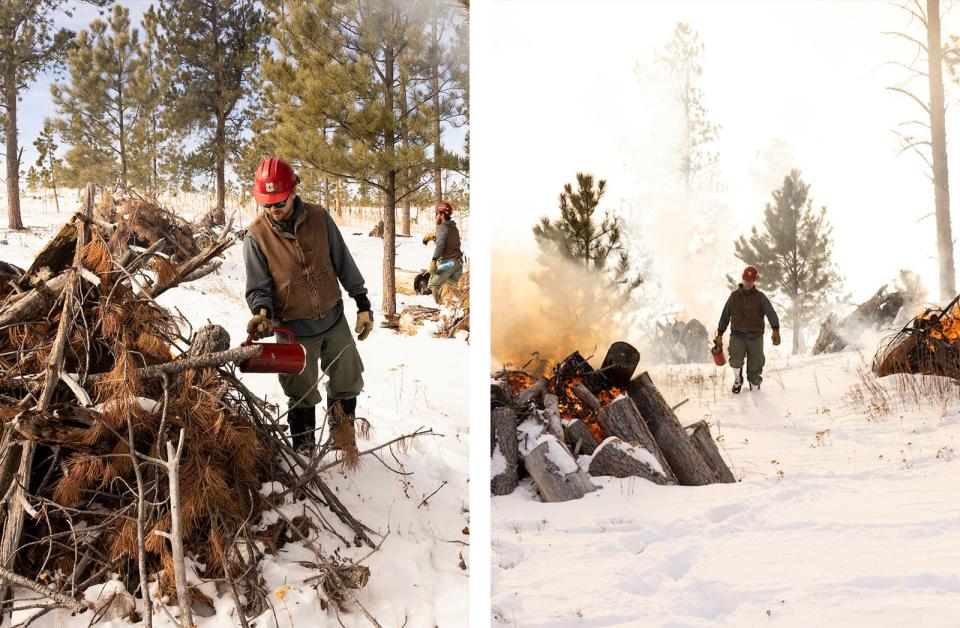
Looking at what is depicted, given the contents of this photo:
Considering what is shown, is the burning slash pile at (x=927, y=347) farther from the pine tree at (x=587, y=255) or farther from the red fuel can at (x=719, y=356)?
Result: the pine tree at (x=587, y=255)

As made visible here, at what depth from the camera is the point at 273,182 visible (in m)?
2.35

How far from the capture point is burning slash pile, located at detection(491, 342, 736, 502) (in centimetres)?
275

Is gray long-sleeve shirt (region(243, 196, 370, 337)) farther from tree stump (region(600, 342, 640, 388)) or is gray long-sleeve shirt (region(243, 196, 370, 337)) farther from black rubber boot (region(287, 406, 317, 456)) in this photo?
tree stump (region(600, 342, 640, 388))

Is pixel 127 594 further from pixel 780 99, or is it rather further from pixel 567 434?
pixel 780 99

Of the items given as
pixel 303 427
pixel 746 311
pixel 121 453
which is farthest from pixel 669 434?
pixel 121 453

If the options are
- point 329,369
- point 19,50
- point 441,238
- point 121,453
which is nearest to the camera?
point 121,453

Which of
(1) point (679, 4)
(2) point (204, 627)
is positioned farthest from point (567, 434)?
(1) point (679, 4)

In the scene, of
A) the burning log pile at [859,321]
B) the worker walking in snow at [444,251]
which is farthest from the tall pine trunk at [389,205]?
the burning log pile at [859,321]

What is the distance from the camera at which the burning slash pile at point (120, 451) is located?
1858 mm

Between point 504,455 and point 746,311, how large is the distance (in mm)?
1049

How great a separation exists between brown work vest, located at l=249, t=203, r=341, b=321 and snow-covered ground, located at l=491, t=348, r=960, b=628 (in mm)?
1061

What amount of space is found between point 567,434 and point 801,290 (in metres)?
1.01

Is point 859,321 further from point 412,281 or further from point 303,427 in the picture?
point 303,427

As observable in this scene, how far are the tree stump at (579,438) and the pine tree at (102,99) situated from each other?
1.79 m
